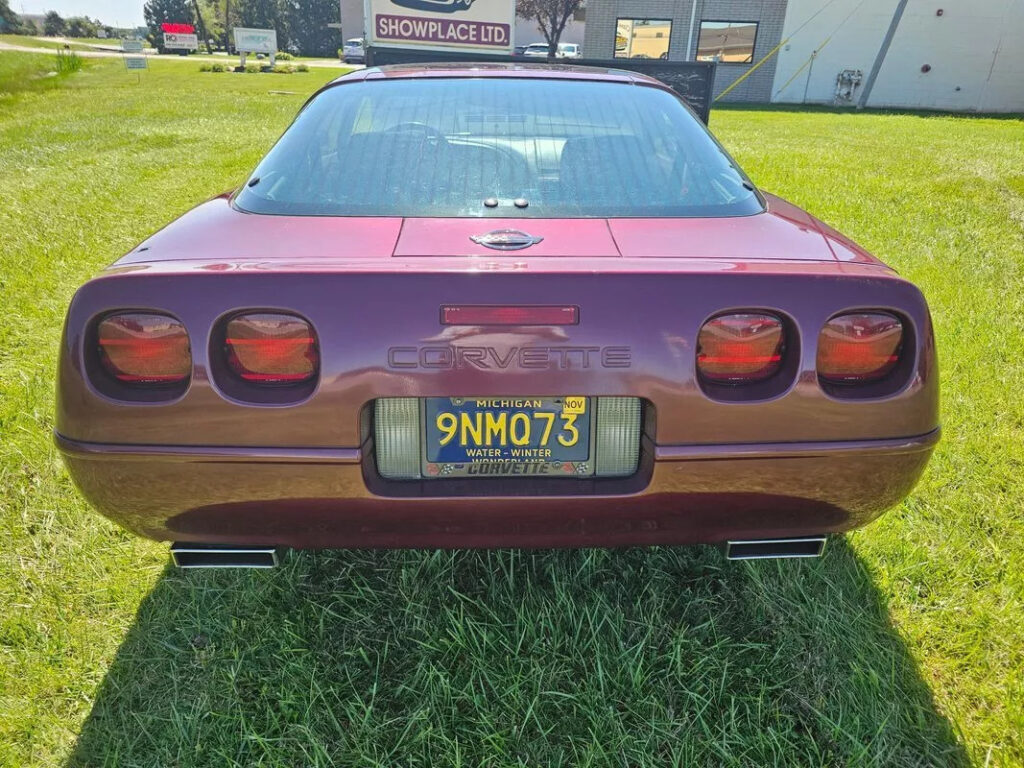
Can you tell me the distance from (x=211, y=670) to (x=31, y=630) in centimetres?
60

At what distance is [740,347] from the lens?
5.13 feet

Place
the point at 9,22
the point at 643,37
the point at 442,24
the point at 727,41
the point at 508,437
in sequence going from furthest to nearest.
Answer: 1. the point at 9,22
2. the point at 643,37
3. the point at 727,41
4. the point at 442,24
5. the point at 508,437

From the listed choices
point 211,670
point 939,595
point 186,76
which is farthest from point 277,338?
point 186,76

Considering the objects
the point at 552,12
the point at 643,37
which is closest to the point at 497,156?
the point at 643,37

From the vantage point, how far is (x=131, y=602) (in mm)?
2180

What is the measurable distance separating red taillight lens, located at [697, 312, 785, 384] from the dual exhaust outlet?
440mm

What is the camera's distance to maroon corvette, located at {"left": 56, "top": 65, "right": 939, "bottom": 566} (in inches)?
58.4

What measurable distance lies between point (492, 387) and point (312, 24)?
7903 cm

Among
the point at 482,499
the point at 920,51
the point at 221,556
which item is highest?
the point at 920,51

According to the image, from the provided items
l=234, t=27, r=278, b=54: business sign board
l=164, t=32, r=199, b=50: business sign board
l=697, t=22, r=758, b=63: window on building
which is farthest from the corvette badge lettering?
l=164, t=32, r=199, b=50: business sign board

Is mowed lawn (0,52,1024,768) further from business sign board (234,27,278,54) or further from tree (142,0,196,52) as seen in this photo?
tree (142,0,196,52)

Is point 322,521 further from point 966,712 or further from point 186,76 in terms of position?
point 186,76

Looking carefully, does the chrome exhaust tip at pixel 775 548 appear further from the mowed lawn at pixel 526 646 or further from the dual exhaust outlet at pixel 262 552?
the mowed lawn at pixel 526 646

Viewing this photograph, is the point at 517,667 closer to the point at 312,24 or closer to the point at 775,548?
the point at 775,548
